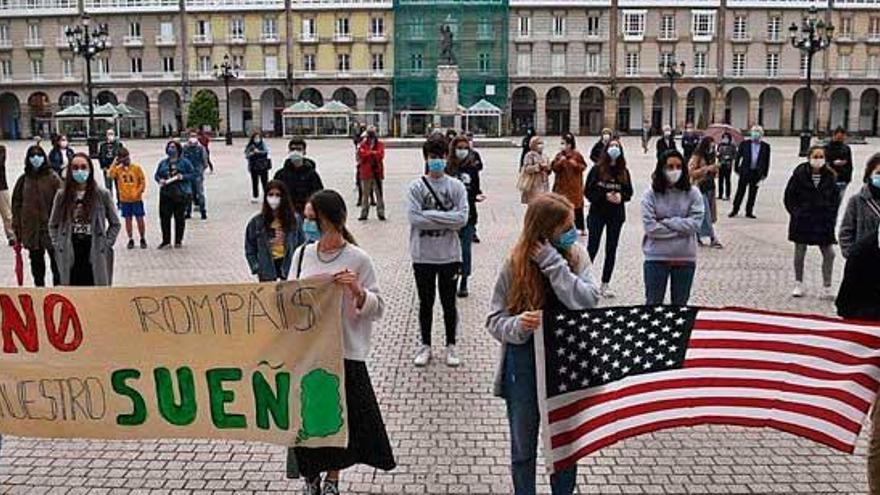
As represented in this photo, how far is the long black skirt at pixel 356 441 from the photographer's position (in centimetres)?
473

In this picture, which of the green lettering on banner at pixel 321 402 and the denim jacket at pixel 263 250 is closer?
the green lettering on banner at pixel 321 402

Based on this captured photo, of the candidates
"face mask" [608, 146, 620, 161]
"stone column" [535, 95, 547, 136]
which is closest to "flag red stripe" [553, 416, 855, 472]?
"face mask" [608, 146, 620, 161]

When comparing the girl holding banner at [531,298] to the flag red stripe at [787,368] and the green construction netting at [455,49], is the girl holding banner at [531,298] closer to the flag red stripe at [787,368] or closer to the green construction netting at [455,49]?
the flag red stripe at [787,368]

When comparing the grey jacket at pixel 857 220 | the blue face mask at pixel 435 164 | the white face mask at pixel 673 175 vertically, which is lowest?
the grey jacket at pixel 857 220

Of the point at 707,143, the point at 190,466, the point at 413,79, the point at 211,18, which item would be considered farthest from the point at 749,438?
the point at 211,18

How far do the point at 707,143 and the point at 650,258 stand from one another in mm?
7878

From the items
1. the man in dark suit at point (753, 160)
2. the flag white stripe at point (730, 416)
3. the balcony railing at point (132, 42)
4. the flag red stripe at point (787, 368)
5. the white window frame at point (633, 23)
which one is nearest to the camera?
the flag white stripe at point (730, 416)

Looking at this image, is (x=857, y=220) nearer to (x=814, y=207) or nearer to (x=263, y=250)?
(x=814, y=207)

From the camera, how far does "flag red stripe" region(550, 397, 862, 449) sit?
4.39 m

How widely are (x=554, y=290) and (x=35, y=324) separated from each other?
2.92 m

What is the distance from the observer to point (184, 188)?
1551 cm

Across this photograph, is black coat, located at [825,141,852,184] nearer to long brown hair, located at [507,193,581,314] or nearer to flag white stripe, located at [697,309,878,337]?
flag white stripe, located at [697,309,878,337]

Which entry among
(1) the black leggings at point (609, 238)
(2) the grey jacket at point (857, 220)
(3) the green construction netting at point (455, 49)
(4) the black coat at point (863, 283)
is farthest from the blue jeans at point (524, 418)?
(3) the green construction netting at point (455, 49)

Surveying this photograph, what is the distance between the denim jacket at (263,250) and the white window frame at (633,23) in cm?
7391
